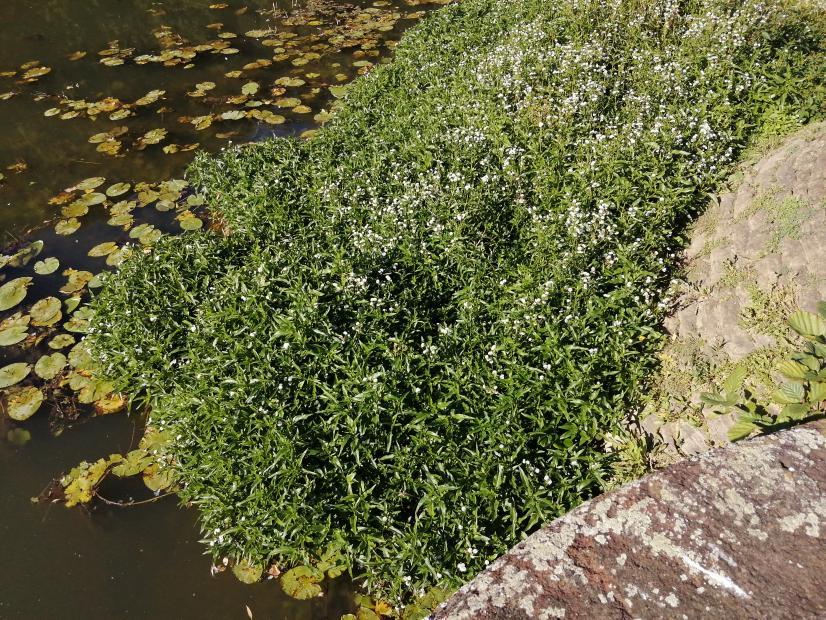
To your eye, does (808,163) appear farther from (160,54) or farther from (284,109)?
(160,54)

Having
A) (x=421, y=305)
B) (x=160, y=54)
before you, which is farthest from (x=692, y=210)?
(x=160, y=54)

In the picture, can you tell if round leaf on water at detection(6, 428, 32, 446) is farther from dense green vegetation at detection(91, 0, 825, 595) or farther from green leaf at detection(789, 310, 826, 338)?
green leaf at detection(789, 310, 826, 338)

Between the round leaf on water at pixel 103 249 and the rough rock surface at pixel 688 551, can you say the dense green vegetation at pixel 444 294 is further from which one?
the rough rock surface at pixel 688 551

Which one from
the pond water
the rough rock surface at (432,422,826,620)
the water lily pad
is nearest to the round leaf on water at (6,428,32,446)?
the pond water

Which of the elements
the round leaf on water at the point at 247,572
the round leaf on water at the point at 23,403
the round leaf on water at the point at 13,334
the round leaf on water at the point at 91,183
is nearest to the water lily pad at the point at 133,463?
the round leaf on water at the point at 23,403

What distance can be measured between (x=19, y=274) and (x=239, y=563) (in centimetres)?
578

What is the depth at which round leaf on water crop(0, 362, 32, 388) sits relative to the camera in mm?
6168

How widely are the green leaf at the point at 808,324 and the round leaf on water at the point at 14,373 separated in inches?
298

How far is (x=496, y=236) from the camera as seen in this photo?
6297 millimetres

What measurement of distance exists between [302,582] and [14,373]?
14.5 ft

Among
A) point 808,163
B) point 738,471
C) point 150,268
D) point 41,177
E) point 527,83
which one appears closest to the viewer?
point 738,471

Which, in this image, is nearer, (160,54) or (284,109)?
(284,109)

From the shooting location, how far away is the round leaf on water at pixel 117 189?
353 inches

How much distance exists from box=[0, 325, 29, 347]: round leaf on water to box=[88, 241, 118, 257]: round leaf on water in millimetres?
1535
